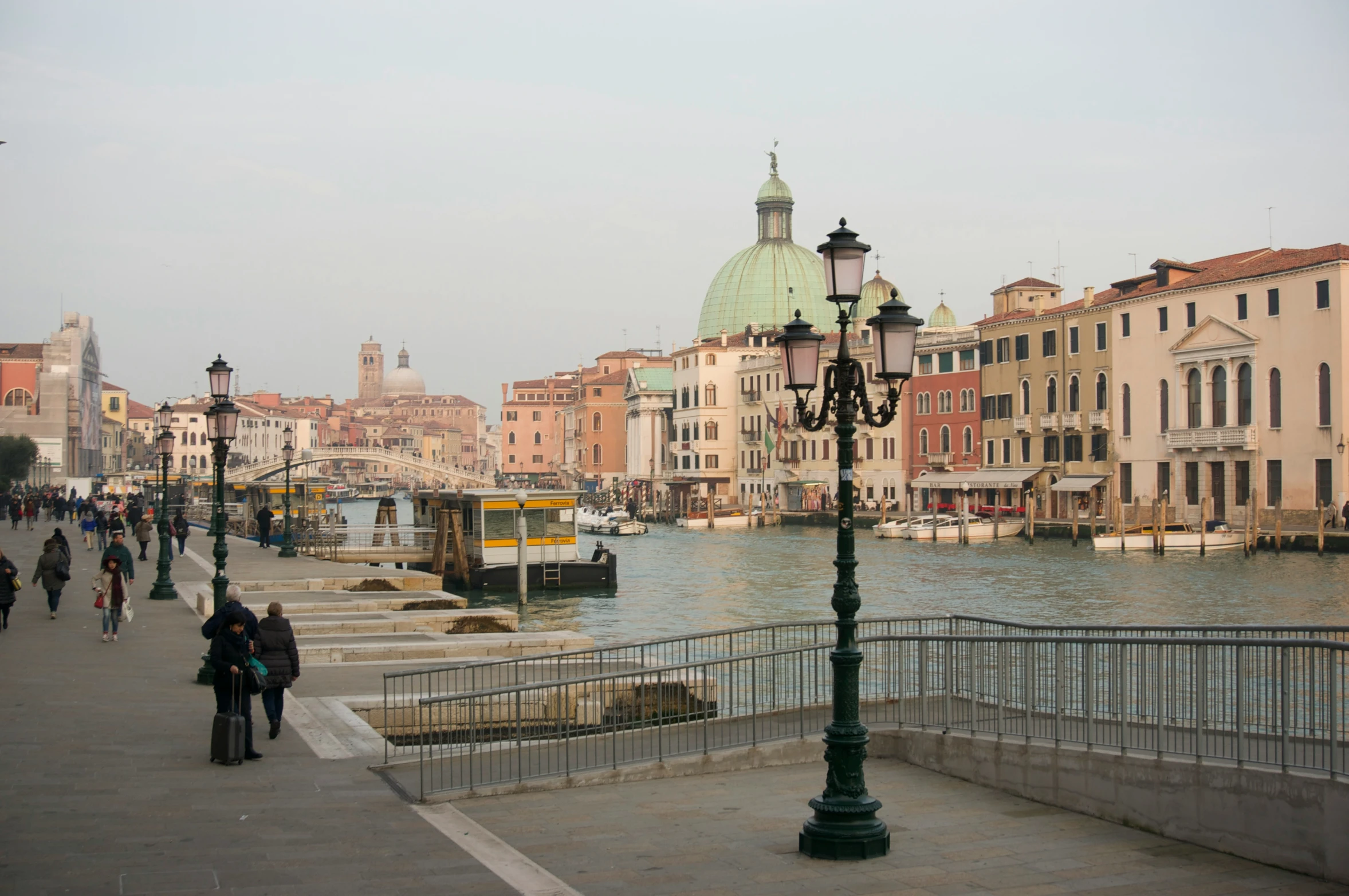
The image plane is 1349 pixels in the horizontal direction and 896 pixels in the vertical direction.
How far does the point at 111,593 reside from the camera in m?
15.7

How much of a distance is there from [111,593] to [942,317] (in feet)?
223

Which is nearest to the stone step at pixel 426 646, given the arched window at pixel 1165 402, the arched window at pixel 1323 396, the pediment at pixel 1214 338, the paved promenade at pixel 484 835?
the paved promenade at pixel 484 835

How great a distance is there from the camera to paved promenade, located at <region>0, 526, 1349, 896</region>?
6.52m

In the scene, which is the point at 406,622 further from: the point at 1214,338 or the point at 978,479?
the point at 978,479

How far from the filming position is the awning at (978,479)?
190 ft

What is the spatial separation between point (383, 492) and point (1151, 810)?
156 metres

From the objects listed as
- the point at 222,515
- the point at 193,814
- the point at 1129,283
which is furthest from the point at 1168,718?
the point at 1129,283

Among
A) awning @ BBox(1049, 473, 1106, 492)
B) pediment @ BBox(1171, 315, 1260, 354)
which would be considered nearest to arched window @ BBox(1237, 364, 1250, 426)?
pediment @ BBox(1171, 315, 1260, 354)

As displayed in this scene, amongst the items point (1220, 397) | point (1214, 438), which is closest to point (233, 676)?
point (1214, 438)

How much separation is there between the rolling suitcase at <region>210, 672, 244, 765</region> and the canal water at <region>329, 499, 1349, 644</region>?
528 inches

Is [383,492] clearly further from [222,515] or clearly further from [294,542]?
[222,515]

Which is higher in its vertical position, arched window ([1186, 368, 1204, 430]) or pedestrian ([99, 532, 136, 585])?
arched window ([1186, 368, 1204, 430])

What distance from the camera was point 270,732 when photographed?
10.4 metres

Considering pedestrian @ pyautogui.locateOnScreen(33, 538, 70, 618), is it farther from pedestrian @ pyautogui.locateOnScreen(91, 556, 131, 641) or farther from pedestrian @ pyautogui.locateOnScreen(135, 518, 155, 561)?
pedestrian @ pyautogui.locateOnScreen(135, 518, 155, 561)
